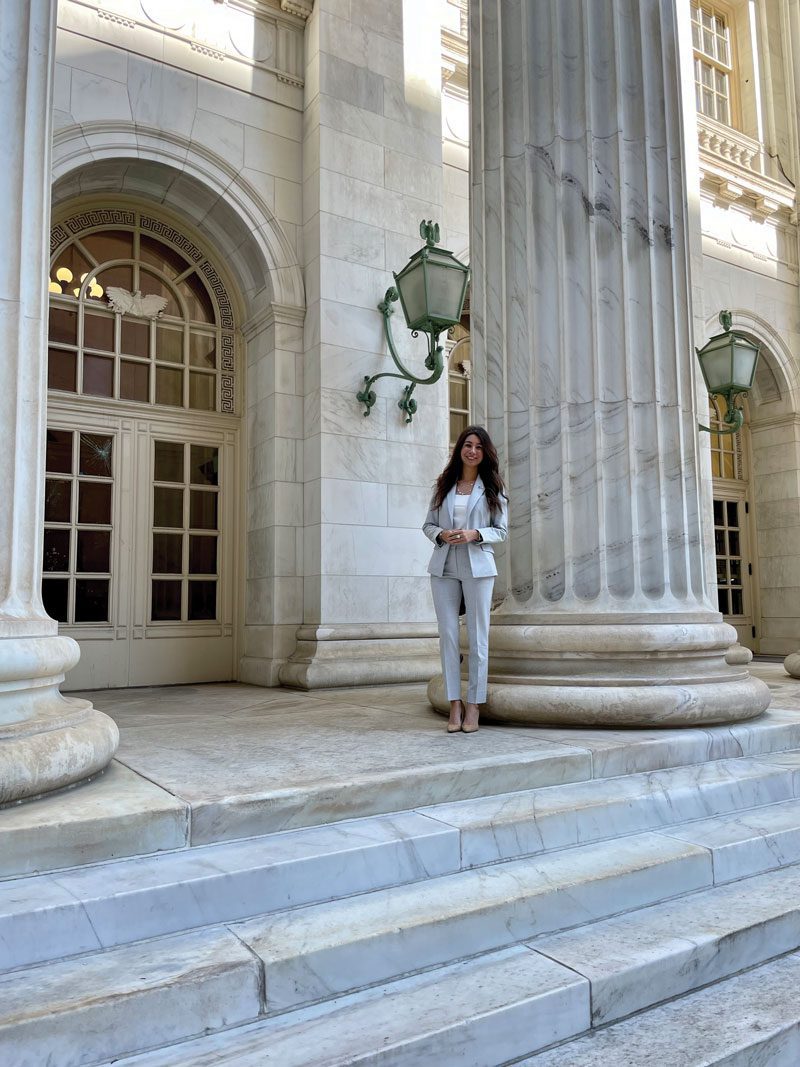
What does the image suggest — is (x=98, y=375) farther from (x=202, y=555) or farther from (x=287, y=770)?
(x=287, y=770)

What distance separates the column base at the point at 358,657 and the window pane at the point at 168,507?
178 cm

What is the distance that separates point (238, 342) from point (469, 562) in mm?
5522

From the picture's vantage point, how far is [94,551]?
27.4 ft

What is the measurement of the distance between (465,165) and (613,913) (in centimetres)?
940

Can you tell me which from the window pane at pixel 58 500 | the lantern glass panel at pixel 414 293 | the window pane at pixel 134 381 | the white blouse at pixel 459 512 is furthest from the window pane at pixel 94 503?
the white blouse at pixel 459 512

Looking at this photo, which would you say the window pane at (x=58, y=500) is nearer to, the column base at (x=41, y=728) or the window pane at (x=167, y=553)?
the window pane at (x=167, y=553)

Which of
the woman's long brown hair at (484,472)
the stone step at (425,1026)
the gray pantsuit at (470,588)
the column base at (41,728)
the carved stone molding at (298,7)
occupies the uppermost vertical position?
the carved stone molding at (298,7)

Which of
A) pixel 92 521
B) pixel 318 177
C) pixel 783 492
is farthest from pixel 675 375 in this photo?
pixel 783 492

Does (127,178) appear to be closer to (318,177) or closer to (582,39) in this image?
(318,177)

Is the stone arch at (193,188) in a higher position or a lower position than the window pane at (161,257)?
higher

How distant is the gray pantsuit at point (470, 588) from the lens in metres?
4.99

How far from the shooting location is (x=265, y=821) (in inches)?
129

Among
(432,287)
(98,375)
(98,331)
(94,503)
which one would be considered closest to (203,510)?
(94,503)

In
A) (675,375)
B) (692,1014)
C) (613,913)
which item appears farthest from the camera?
(675,375)
